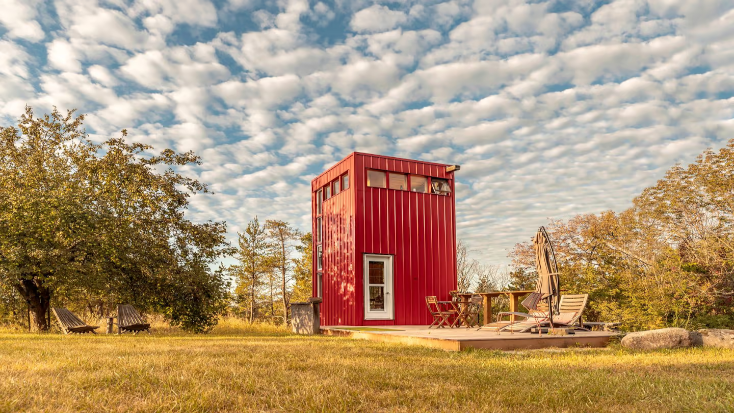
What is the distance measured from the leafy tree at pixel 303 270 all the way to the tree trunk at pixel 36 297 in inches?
436

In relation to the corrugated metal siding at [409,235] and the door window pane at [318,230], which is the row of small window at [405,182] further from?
the door window pane at [318,230]

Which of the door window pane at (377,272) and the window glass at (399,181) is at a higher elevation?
the window glass at (399,181)

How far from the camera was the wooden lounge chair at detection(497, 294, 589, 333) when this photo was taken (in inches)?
308

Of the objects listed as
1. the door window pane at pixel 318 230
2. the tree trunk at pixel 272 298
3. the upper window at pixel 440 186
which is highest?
the upper window at pixel 440 186

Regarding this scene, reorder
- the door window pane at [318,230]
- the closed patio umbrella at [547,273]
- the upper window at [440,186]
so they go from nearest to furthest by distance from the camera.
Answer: the closed patio umbrella at [547,273] < the upper window at [440,186] < the door window pane at [318,230]

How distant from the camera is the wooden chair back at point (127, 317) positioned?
11.1 m

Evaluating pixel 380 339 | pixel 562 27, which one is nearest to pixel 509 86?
pixel 562 27

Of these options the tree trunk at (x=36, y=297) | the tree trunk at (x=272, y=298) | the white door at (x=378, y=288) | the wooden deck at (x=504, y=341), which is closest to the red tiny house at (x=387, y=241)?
the white door at (x=378, y=288)

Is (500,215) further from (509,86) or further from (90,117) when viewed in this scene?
(90,117)

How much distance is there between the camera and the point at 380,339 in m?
8.57

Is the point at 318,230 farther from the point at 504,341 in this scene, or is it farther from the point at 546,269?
the point at 504,341

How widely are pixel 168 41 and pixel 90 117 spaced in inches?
258

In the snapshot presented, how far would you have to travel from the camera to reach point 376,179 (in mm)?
12836

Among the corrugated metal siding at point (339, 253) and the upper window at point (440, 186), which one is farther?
the upper window at point (440, 186)
